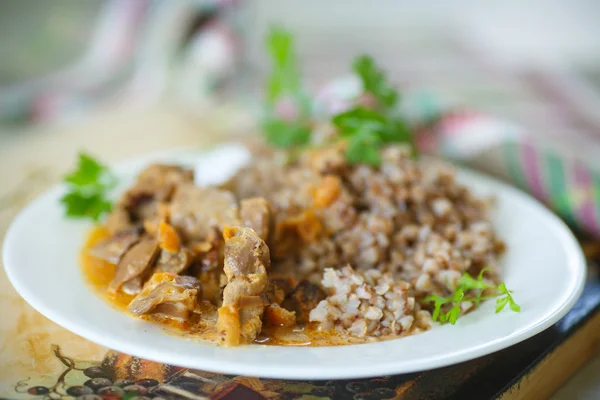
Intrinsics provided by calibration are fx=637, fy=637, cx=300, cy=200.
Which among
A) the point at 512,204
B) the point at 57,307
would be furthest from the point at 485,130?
the point at 57,307

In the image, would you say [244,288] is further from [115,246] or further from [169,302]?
[115,246]

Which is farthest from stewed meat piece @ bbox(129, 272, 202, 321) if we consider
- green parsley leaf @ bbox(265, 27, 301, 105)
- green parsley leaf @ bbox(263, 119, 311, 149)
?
green parsley leaf @ bbox(265, 27, 301, 105)

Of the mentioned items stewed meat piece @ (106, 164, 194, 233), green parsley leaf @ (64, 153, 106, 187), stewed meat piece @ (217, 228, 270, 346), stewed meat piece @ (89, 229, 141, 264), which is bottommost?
stewed meat piece @ (217, 228, 270, 346)

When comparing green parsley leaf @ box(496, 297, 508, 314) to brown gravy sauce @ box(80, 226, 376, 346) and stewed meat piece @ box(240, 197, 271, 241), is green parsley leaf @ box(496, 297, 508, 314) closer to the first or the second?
brown gravy sauce @ box(80, 226, 376, 346)

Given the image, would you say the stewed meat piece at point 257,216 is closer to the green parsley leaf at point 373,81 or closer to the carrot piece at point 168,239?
the carrot piece at point 168,239

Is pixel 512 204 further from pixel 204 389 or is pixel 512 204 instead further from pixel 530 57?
pixel 530 57

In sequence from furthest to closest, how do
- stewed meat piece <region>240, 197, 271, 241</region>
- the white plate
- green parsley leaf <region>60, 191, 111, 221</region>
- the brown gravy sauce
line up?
green parsley leaf <region>60, 191, 111, 221</region>
stewed meat piece <region>240, 197, 271, 241</region>
the brown gravy sauce
the white plate
